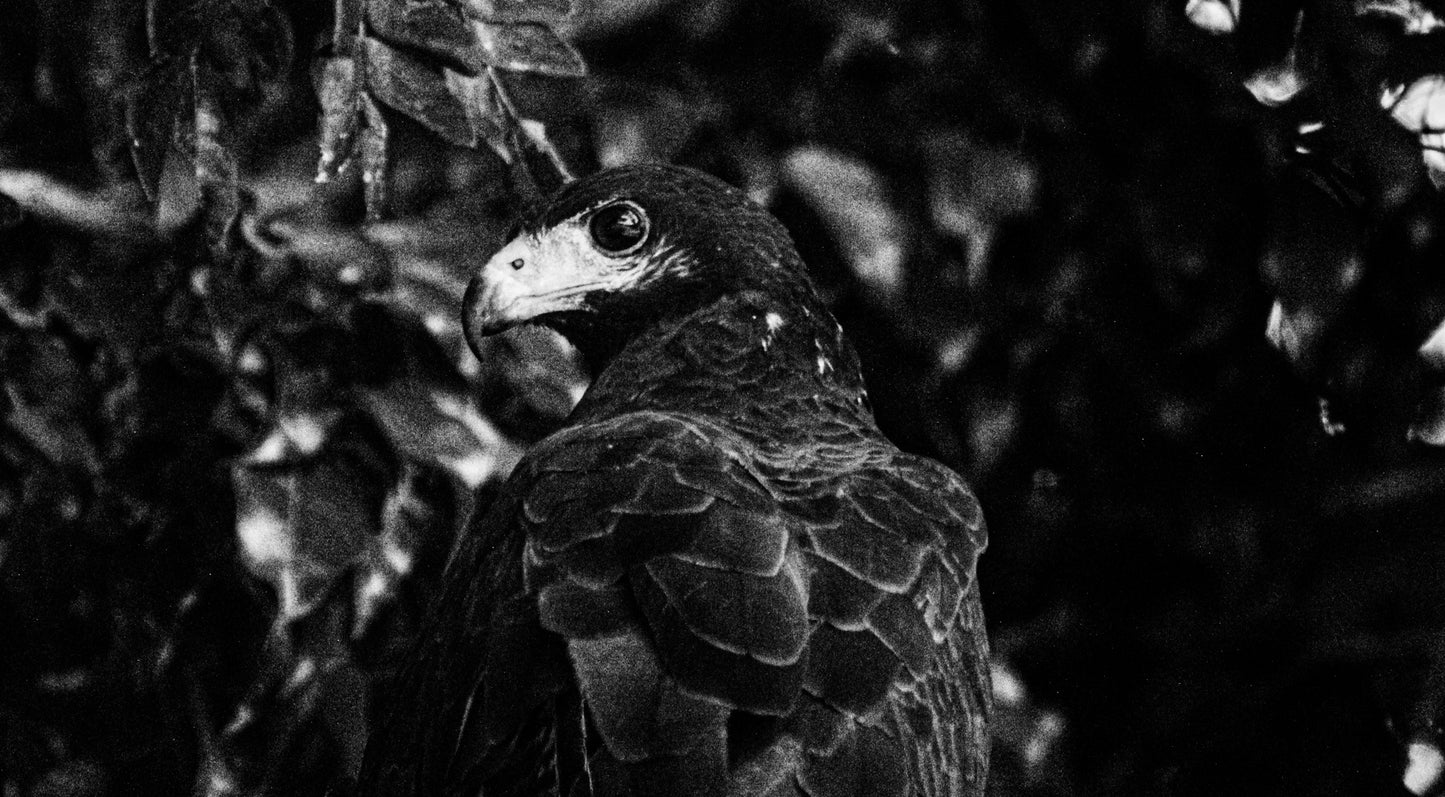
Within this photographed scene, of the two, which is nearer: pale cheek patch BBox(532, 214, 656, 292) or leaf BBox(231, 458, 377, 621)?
pale cheek patch BBox(532, 214, 656, 292)

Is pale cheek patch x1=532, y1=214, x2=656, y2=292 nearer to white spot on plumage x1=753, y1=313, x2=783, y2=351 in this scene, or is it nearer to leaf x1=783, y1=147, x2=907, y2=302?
white spot on plumage x1=753, y1=313, x2=783, y2=351

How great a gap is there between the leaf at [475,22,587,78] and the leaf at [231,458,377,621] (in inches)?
27.9

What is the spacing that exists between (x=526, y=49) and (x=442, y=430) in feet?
2.08

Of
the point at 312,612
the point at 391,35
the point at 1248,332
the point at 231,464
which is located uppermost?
the point at 391,35

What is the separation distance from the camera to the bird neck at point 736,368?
5.67ft

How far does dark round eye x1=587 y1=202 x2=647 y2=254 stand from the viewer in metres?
1.77

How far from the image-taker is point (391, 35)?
167 cm

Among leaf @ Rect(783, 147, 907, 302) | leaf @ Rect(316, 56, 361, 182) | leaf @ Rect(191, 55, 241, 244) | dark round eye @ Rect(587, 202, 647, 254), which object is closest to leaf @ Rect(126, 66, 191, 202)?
leaf @ Rect(191, 55, 241, 244)

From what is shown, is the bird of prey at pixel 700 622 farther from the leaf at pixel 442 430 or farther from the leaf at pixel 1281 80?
the leaf at pixel 1281 80

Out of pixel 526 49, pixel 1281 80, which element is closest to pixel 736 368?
pixel 526 49

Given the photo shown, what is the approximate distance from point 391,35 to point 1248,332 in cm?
120

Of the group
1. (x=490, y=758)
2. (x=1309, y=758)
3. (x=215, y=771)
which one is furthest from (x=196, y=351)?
(x=1309, y=758)

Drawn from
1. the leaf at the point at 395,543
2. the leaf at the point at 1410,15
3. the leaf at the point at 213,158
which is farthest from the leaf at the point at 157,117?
the leaf at the point at 1410,15

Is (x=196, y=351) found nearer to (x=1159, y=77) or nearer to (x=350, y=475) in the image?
(x=350, y=475)
